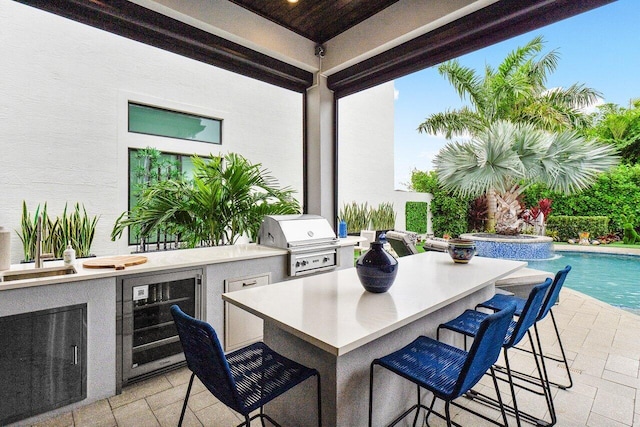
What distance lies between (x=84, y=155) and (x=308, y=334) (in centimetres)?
528

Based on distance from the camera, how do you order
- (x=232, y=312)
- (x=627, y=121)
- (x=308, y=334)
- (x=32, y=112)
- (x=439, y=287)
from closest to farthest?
(x=308, y=334), (x=439, y=287), (x=232, y=312), (x=32, y=112), (x=627, y=121)

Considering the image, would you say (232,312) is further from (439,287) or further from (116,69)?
(116,69)

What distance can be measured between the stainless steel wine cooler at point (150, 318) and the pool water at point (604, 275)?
5.81 meters

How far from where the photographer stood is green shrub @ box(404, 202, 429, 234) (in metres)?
9.58

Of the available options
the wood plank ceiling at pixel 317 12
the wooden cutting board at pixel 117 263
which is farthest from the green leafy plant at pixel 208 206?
the wood plank ceiling at pixel 317 12

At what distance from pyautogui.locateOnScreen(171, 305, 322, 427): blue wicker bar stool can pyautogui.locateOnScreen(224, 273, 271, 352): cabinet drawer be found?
3.70ft

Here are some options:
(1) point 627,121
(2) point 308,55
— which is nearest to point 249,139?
(2) point 308,55

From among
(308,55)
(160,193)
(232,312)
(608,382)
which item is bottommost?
(608,382)

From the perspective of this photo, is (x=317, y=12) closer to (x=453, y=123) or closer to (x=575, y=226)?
(x=453, y=123)

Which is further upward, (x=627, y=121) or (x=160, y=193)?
(x=627, y=121)

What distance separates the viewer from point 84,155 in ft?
15.7

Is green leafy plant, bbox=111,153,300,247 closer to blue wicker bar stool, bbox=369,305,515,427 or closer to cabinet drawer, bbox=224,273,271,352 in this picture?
→ cabinet drawer, bbox=224,273,271,352

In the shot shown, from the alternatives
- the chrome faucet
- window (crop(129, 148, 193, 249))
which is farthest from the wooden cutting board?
window (crop(129, 148, 193, 249))

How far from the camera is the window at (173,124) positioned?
531 cm
